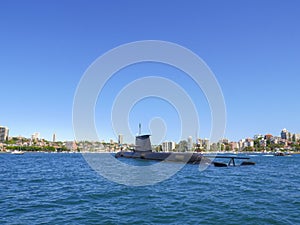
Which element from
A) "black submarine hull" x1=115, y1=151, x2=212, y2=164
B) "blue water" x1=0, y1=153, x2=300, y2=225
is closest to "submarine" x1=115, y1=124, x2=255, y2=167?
"black submarine hull" x1=115, y1=151, x2=212, y2=164

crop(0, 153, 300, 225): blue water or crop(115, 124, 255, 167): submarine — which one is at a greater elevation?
crop(115, 124, 255, 167): submarine

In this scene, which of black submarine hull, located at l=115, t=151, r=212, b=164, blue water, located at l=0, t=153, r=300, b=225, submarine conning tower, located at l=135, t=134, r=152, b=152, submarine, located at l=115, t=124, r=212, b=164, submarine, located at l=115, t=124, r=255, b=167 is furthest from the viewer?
submarine conning tower, located at l=135, t=134, r=152, b=152

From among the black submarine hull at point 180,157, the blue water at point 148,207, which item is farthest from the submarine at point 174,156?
the blue water at point 148,207

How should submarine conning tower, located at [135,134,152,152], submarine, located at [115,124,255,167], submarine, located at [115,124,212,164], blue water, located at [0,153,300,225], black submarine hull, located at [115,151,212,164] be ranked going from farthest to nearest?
submarine conning tower, located at [135,134,152,152], submarine, located at [115,124,212,164], black submarine hull, located at [115,151,212,164], submarine, located at [115,124,255,167], blue water, located at [0,153,300,225]

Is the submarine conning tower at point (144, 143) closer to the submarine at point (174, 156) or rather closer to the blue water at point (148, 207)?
the submarine at point (174, 156)

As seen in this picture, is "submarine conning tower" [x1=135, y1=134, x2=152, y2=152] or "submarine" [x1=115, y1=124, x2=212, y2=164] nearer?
"submarine" [x1=115, y1=124, x2=212, y2=164]

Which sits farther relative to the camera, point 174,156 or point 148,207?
point 174,156

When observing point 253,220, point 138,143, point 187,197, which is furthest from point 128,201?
point 138,143

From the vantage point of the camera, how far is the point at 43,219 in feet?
43.2

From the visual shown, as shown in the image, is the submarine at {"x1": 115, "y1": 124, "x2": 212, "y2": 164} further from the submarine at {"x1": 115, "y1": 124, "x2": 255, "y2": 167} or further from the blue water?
the blue water

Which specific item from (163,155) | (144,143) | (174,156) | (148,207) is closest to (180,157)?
(174,156)

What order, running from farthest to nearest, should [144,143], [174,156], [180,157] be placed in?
[144,143]
[174,156]
[180,157]

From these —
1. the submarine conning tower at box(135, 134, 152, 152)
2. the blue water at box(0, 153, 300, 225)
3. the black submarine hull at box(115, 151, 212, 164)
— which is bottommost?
the blue water at box(0, 153, 300, 225)

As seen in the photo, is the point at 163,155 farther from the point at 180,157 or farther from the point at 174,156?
the point at 180,157
